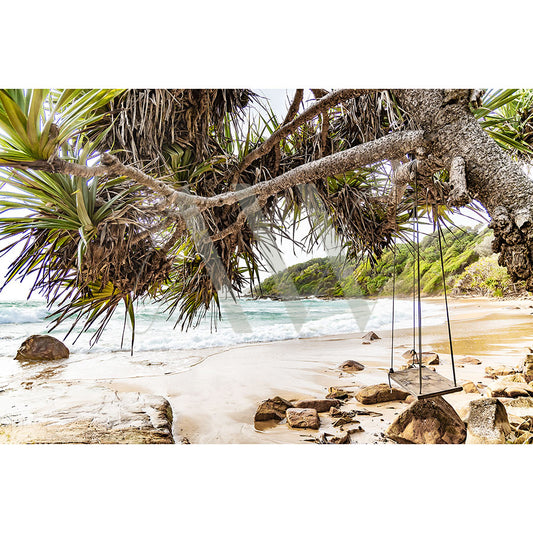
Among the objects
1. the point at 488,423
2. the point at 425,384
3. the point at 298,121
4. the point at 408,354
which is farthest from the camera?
the point at 408,354

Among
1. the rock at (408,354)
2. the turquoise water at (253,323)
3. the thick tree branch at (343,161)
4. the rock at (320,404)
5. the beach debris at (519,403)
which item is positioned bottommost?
the rock at (320,404)

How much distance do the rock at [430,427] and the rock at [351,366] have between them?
0.27 metres

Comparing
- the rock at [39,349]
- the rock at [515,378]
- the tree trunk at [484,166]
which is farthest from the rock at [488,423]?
the rock at [39,349]

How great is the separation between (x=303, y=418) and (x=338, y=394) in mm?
192

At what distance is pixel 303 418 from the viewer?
160 centimetres

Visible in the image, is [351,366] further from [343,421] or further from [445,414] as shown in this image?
[445,414]

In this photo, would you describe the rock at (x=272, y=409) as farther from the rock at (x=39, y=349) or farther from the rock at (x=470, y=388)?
the rock at (x=39, y=349)

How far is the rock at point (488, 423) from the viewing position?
153 cm

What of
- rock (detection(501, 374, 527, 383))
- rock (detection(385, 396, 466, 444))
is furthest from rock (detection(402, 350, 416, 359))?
rock (detection(501, 374, 527, 383))

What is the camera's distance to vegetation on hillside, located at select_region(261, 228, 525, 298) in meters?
1.75

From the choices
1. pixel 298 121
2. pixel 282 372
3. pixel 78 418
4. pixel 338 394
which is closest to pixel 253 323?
pixel 282 372
